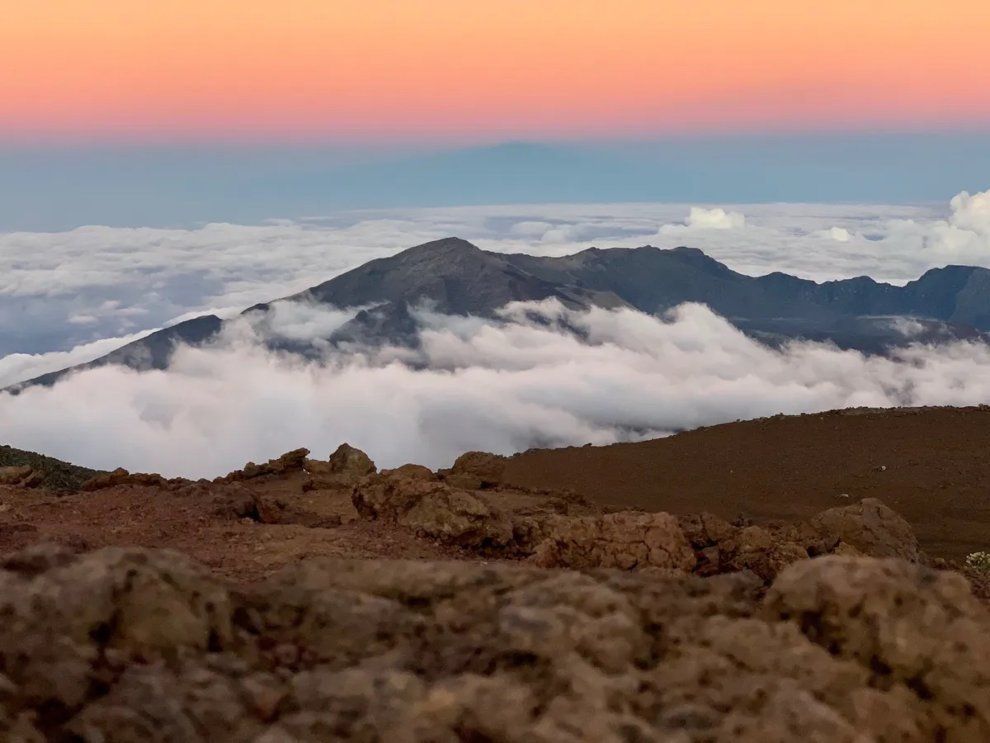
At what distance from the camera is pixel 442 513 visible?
12977 millimetres

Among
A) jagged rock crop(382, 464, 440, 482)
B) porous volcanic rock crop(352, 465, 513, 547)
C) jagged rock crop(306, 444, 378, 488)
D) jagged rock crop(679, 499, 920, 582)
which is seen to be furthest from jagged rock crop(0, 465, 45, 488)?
jagged rock crop(679, 499, 920, 582)

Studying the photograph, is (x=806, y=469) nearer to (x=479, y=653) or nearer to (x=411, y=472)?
(x=411, y=472)

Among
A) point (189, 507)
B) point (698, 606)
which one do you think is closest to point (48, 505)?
point (189, 507)

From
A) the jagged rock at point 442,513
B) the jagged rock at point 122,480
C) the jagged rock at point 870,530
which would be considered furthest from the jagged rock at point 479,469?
the jagged rock at point 870,530

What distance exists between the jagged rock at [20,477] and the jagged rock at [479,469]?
27.8 ft

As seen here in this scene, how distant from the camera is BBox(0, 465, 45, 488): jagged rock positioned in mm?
17422

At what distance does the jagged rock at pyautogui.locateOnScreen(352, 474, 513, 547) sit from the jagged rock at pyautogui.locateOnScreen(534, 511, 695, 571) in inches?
66.3

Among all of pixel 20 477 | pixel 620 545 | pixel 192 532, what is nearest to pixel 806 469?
pixel 620 545

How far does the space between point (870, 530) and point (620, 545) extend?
6.17 metres

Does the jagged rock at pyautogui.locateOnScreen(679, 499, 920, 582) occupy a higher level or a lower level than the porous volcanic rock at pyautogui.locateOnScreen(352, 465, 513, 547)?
lower

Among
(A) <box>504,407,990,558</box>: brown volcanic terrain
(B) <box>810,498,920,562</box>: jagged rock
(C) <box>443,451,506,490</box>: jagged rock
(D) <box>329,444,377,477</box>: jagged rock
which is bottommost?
(A) <box>504,407,990,558</box>: brown volcanic terrain

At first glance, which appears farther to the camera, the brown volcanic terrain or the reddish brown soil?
the brown volcanic terrain

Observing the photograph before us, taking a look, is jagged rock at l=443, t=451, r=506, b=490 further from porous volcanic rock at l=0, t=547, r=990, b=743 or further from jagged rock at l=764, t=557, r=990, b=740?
jagged rock at l=764, t=557, r=990, b=740

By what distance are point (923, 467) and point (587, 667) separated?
27666 mm
